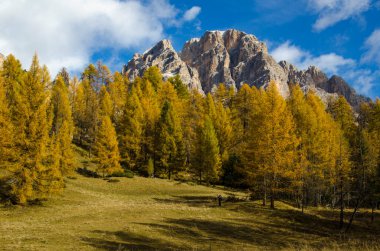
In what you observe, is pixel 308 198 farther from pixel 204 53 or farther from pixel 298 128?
pixel 204 53

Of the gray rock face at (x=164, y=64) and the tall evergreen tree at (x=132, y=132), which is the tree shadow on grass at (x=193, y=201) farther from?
the gray rock face at (x=164, y=64)

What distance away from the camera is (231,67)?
567 ft

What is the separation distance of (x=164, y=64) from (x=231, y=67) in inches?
1408

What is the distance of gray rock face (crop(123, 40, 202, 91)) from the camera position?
163000 mm

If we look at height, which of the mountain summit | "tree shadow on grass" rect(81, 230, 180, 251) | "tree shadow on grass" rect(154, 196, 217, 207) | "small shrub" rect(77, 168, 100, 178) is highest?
the mountain summit

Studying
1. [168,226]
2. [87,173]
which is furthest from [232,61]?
[168,226]

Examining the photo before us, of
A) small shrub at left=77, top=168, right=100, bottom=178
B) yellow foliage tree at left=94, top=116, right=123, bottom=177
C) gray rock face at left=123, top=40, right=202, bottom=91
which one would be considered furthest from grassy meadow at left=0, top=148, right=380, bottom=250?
gray rock face at left=123, top=40, right=202, bottom=91

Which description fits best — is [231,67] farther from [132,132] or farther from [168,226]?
[168,226]

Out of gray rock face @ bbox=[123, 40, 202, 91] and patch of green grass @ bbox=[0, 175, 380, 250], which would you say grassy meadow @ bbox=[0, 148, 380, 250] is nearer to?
patch of green grass @ bbox=[0, 175, 380, 250]

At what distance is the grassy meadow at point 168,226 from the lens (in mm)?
17422

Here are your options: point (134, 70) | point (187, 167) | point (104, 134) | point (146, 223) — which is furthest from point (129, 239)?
point (134, 70)

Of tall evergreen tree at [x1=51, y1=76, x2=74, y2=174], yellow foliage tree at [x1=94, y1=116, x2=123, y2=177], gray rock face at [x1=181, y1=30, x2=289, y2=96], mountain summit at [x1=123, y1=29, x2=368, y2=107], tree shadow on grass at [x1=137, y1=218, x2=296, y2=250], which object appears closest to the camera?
tree shadow on grass at [x1=137, y1=218, x2=296, y2=250]

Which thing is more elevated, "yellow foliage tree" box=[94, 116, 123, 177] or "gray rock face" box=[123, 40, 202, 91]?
"gray rock face" box=[123, 40, 202, 91]

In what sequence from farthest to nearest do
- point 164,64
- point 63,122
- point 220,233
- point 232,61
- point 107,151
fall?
1. point 232,61
2. point 164,64
3. point 107,151
4. point 63,122
5. point 220,233
